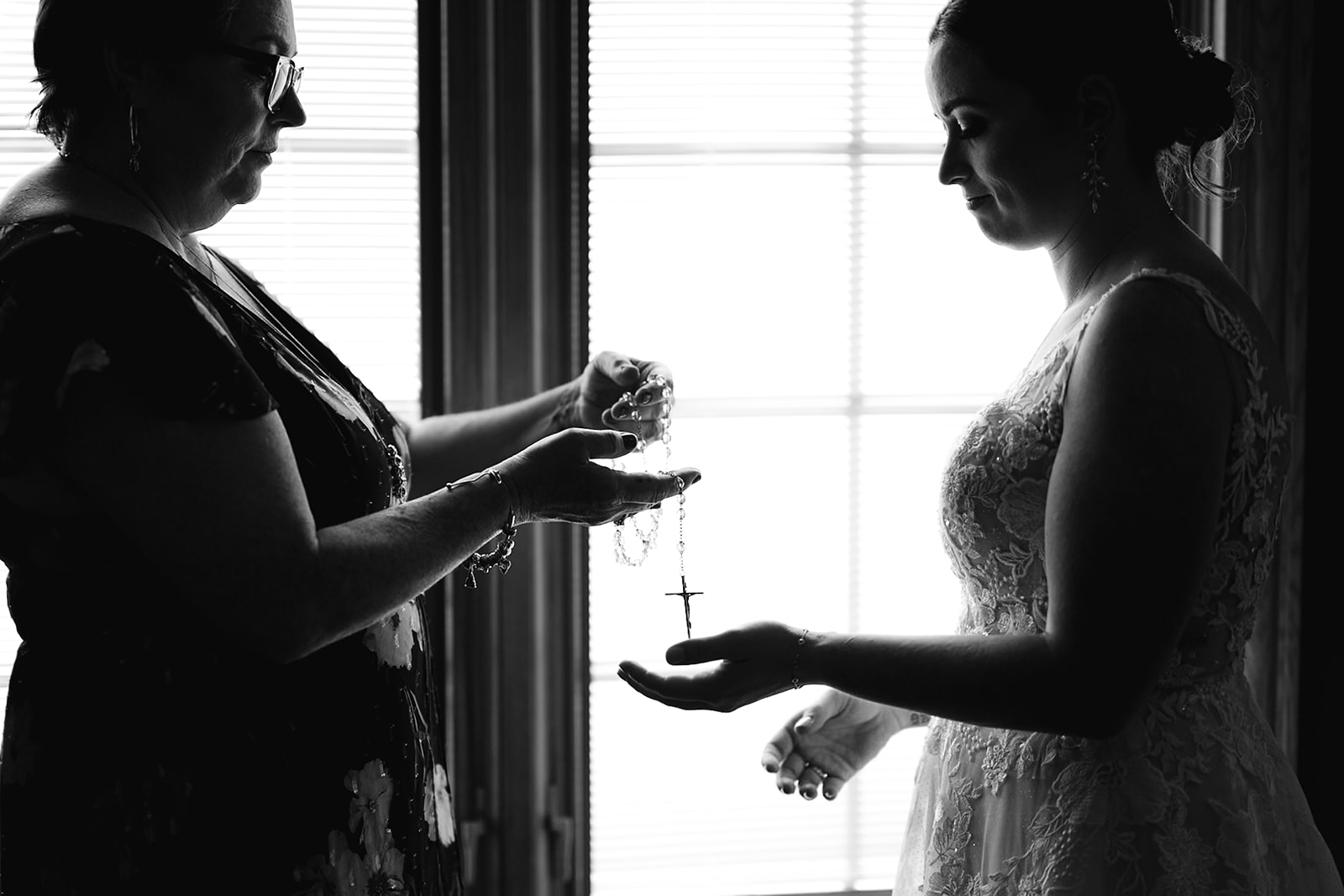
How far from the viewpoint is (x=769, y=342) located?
5.74 feet

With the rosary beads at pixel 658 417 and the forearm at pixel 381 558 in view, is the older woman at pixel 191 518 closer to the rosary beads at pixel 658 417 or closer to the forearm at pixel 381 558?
the forearm at pixel 381 558

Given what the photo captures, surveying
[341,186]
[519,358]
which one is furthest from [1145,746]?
[341,186]

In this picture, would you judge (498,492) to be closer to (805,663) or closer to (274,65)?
(805,663)

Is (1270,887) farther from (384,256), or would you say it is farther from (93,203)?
(384,256)

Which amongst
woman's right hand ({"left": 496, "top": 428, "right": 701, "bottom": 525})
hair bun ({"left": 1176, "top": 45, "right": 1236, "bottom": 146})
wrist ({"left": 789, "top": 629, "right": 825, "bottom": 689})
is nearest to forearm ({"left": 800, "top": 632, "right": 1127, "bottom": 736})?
wrist ({"left": 789, "top": 629, "right": 825, "bottom": 689})

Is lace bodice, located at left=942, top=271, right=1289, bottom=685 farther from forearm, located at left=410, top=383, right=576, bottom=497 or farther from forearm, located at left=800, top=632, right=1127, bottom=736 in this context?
forearm, located at left=410, top=383, right=576, bottom=497

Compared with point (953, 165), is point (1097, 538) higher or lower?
lower

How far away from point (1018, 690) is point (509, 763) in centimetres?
96

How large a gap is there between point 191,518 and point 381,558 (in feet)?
0.52

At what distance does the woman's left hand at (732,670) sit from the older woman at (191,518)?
0.58 feet

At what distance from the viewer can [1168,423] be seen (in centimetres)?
96

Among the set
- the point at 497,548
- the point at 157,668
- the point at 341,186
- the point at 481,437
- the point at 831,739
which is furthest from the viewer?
the point at 341,186

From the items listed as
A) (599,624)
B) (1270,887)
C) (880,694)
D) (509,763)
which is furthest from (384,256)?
(1270,887)

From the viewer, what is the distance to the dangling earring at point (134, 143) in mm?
1017
